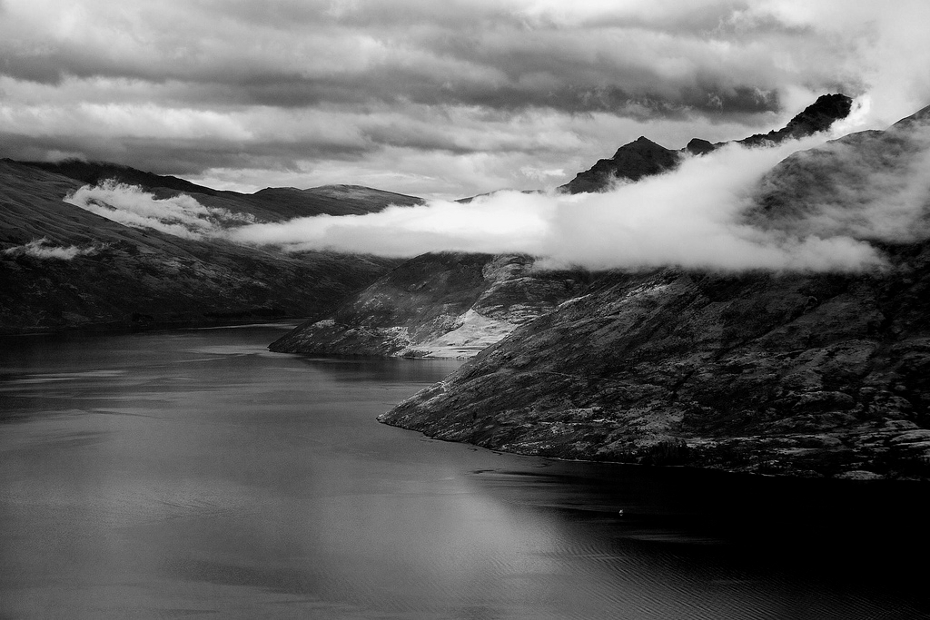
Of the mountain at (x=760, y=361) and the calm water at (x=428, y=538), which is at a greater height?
the mountain at (x=760, y=361)

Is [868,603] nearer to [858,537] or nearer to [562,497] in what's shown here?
[858,537]

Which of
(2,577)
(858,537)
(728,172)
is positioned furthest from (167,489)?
(728,172)

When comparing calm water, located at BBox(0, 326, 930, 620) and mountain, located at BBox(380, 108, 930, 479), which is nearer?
calm water, located at BBox(0, 326, 930, 620)

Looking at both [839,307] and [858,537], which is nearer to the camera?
[858,537]

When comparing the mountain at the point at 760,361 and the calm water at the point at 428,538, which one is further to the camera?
the mountain at the point at 760,361
